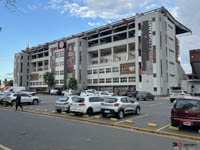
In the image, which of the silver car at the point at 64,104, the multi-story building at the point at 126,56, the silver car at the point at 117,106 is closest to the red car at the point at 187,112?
the silver car at the point at 117,106

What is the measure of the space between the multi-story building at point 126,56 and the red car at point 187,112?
1534 inches

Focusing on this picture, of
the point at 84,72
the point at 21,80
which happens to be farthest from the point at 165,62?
the point at 21,80

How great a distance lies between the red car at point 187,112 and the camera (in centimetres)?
866

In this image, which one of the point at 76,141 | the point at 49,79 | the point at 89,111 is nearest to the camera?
the point at 76,141

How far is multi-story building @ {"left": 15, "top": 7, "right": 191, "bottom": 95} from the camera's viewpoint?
48.9 m

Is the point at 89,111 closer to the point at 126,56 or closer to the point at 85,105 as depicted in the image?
the point at 85,105

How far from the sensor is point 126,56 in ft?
201

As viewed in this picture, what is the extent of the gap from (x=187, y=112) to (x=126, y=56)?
5329cm

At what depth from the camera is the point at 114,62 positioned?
197 ft

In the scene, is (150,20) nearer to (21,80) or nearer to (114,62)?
(114,62)

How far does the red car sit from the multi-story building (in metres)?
39.0

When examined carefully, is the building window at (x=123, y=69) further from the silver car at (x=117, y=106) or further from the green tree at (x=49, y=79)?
the silver car at (x=117, y=106)

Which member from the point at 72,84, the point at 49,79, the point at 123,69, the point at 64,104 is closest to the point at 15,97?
the point at 64,104

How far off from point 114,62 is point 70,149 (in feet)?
179
